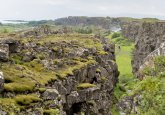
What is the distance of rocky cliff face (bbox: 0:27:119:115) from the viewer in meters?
52.6

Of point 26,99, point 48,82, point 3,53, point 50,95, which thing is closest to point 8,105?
point 26,99

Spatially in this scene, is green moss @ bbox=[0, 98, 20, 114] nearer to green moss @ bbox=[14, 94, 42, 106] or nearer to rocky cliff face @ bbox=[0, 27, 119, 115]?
rocky cliff face @ bbox=[0, 27, 119, 115]

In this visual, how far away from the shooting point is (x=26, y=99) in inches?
2079

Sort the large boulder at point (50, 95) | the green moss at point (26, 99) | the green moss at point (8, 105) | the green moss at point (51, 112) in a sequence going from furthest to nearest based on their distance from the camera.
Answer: the large boulder at point (50, 95) < the green moss at point (51, 112) < the green moss at point (26, 99) < the green moss at point (8, 105)

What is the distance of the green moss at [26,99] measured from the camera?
51.8 meters

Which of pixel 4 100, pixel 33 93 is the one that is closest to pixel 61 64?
pixel 33 93

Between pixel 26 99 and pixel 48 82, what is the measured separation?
42.6ft

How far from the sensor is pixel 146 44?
194500mm

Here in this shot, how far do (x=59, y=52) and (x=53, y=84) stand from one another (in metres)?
36.2

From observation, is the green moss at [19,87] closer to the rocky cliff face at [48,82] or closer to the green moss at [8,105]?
the rocky cliff face at [48,82]

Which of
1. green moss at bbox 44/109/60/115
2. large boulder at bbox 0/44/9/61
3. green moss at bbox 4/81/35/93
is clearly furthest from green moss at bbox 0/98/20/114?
large boulder at bbox 0/44/9/61

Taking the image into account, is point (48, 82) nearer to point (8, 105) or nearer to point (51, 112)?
point (51, 112)

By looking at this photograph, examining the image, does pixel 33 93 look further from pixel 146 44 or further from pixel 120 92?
pixel 146 44

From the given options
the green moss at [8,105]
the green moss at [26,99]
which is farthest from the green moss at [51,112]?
the green moss at [8,105]
